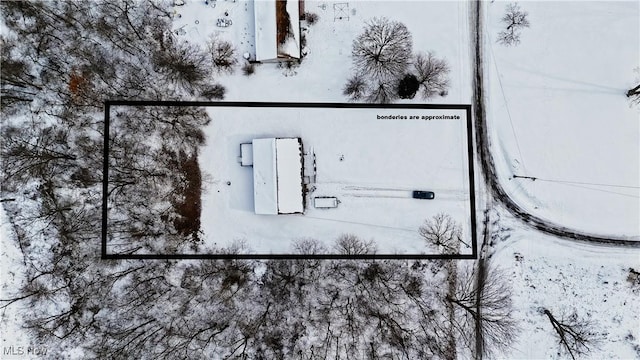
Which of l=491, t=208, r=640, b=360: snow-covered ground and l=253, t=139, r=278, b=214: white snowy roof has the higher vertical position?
l=253, t=139, r=278, b=214: white snowy roof

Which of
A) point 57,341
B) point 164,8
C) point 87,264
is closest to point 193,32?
point 164,8

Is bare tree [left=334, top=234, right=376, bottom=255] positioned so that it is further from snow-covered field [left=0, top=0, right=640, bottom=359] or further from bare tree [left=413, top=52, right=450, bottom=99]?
bare tree [left=413, top=52, right=450, bottom=99]

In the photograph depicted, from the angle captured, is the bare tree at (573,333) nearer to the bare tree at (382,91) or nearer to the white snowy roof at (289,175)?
the bare tree at (382,91)

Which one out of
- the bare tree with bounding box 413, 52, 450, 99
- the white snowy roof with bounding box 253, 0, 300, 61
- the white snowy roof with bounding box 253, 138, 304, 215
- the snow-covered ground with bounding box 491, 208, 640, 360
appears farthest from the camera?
the bare tree with bounding box 413, 52, 450, 99

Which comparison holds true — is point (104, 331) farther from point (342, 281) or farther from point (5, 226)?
point (342, 281)

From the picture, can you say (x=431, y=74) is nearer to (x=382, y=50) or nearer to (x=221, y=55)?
(x=382, y=50)

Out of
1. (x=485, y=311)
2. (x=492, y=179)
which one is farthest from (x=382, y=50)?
(x=485, y=311)

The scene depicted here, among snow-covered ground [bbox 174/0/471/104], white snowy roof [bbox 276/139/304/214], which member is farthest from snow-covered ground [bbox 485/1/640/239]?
white snowy roof [bbox 276/139/304/214]

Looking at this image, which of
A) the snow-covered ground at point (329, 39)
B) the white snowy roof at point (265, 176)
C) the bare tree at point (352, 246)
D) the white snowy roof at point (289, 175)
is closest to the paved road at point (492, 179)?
the snow-covered ground at point (329, 39)
